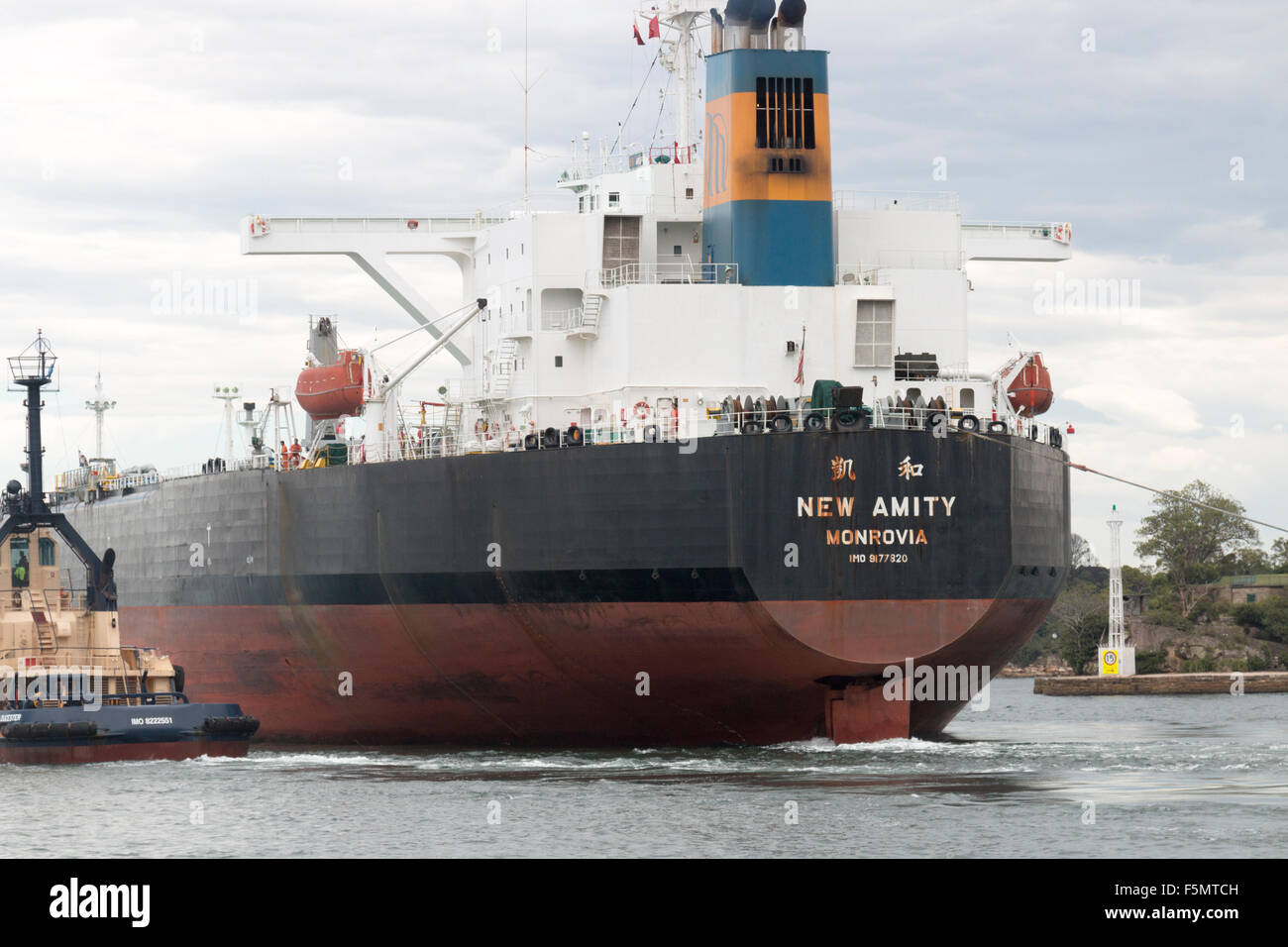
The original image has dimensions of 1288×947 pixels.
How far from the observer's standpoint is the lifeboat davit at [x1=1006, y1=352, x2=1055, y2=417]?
3825 cm

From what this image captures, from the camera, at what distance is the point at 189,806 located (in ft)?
90.8

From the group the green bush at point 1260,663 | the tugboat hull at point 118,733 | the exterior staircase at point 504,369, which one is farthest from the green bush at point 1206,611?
the tugboat hull at point 118,733

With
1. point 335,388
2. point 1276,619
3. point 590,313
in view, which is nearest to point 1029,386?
point 590,313

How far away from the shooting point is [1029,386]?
125ft

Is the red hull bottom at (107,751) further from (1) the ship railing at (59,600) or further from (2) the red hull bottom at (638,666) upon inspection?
(1) the ship railing at (59,600)

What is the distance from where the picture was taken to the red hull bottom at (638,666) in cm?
3152

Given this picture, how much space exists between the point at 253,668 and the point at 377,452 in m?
5.23

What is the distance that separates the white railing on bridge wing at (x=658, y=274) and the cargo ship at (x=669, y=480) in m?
0.07

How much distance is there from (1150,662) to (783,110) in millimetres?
56732

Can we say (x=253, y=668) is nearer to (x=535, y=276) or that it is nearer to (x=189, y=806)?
(x=535, y=276)

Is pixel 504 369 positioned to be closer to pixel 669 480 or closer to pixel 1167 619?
pixel 669 480

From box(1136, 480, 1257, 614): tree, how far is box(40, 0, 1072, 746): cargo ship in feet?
197

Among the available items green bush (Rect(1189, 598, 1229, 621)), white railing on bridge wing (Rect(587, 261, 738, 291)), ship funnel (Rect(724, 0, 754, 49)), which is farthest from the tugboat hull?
green bush (Rect(1189, 598, 1229, 621))
